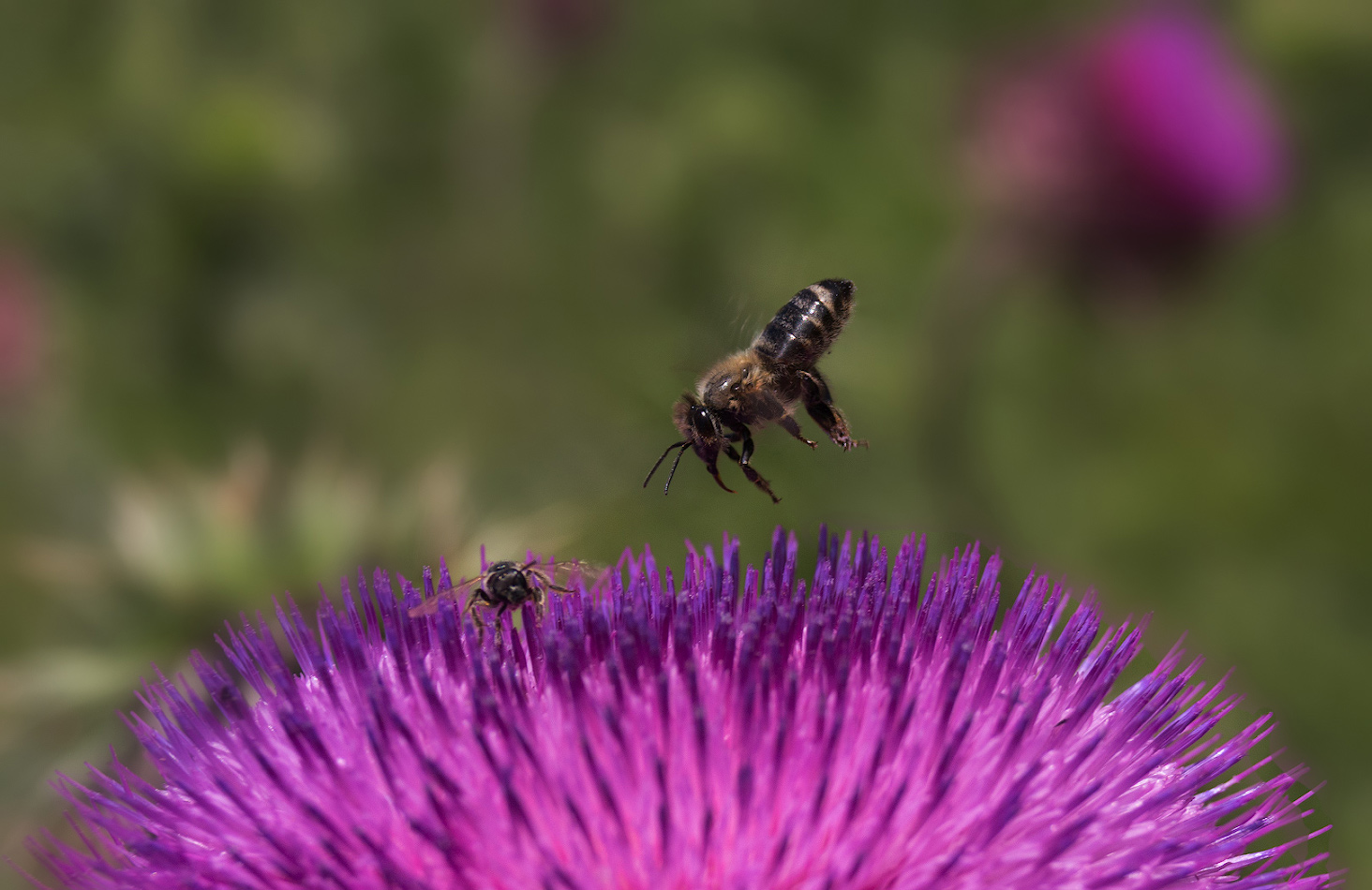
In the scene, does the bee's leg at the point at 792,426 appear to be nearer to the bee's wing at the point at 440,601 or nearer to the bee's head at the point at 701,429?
the bee's head at the point at 701,429

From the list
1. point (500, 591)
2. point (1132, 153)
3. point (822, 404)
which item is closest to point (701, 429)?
point (822, 404)

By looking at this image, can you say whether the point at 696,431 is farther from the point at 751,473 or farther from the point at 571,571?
the point at 571,571

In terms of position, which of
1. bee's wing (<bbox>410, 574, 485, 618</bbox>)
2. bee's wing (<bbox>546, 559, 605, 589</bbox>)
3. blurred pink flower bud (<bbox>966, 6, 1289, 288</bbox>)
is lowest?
bee's wing (<bbox>410, 574, 485, 618</bbox>)

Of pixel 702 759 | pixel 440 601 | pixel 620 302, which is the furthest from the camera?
pixel 620 302

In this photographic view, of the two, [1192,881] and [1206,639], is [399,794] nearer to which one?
[1192,881]

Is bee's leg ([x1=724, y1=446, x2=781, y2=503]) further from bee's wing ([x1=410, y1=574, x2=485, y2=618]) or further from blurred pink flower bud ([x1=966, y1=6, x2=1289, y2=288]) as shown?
blurred pink flower bud ([x1=966, y1=6, x2=1289, y2=288])

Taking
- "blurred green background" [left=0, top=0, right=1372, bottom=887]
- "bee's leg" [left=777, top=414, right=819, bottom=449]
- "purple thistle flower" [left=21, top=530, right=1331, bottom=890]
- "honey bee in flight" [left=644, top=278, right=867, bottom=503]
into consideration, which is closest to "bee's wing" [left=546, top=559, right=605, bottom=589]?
"purple thistle flower" [left=21, top=530, right=1331, bottom=890]
